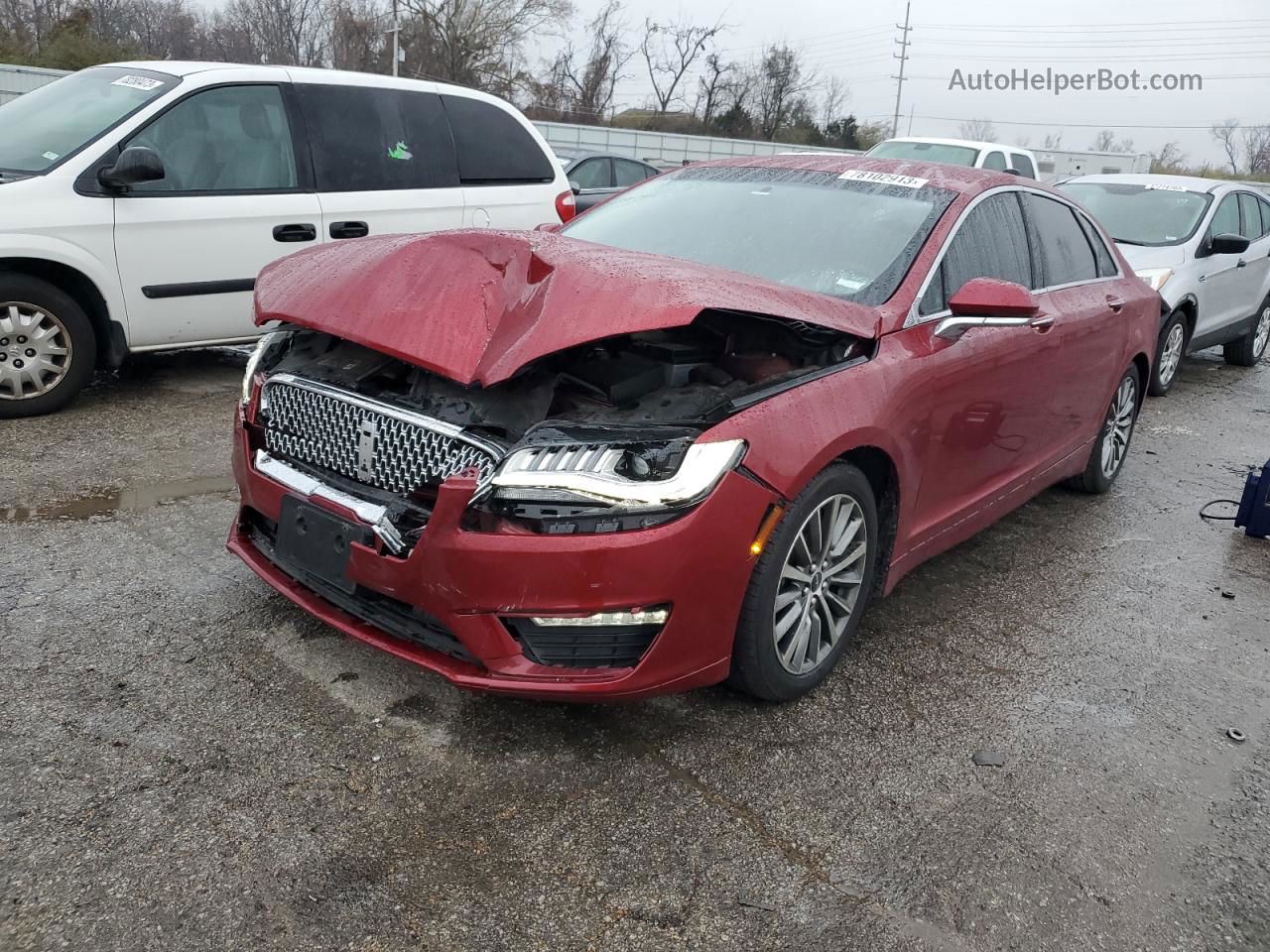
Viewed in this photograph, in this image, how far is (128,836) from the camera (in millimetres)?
2189

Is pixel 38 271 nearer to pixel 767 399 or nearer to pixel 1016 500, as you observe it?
pixel 767 399

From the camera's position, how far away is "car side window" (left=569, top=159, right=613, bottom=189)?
1323 centimetres

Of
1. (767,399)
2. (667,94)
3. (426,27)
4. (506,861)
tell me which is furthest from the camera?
(667,94)

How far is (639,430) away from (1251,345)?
956 centimetres

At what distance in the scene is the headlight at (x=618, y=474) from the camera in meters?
2.38

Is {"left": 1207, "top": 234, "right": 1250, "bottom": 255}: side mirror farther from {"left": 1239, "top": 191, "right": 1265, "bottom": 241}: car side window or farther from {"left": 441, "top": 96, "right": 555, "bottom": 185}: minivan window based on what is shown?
{"left": 441, "top": 96, "right": 555, "bottom": 185}: minivan window

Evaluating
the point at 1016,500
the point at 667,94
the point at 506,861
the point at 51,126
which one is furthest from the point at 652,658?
the point at 667,94

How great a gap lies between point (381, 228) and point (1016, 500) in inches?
156

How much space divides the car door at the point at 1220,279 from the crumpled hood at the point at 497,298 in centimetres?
651

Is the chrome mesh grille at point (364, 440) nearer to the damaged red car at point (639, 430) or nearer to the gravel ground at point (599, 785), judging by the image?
the damaged red car at point (639, 430)

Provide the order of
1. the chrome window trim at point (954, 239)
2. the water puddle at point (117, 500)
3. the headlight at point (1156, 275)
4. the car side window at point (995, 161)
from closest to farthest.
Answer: the chrome window trim at point (954, 239) → the water puddle at point (117, 500) → the headlight at point (1156, 275) → the car side window at point (995, 161)

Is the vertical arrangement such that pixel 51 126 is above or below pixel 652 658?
above

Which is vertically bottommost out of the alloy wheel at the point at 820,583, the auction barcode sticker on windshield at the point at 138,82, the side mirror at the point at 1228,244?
the alloy wheel at the point at 820,583

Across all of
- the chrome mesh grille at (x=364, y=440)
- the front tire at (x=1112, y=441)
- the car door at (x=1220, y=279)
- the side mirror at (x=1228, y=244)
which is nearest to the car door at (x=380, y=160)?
the chrome mesh grille at (x=364, y=440)
